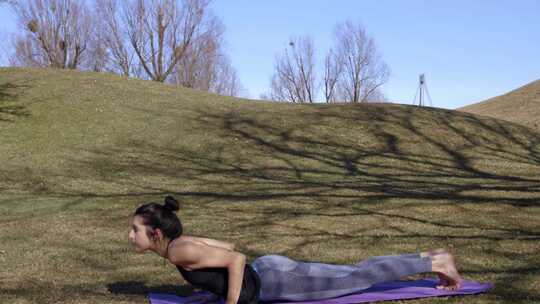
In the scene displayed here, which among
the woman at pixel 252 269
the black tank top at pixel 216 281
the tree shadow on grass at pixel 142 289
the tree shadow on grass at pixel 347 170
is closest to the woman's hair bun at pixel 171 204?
the woman at pixel 252 269

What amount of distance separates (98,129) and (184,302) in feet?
53.2

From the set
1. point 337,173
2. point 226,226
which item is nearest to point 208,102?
point 337,173

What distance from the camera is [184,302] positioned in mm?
5395

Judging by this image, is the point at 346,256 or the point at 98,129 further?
the point at 98,129

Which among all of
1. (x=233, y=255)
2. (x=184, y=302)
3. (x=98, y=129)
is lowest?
(x=184, y=302)

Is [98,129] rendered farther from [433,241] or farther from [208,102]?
[433,241]

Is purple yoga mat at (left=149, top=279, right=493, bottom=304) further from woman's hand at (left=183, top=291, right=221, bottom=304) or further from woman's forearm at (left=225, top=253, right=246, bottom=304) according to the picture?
woman's forearm at (left=225, top=253, right=246, bottom=304)

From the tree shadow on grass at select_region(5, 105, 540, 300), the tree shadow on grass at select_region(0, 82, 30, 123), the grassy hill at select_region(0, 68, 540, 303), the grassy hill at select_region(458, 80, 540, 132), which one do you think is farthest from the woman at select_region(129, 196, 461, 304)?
the grassy hill at select_region(458, 80, 540, 132)

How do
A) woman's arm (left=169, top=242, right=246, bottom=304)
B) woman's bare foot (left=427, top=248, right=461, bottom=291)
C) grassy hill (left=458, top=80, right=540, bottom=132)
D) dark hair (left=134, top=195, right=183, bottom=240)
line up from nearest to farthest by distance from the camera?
woman's arm (left=169, top=242, right=246, bottom=304)
dark hair (left=134, top=195, right=183, bottom=240)
woman's bare foot (left=427, top=248, right=461, bottom=291)
grassy hill (left=458, top=80, right=540, bottom=132)

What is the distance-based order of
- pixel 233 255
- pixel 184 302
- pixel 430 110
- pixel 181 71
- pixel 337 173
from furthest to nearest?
pixel 181 71
pixel 430 110
pixel 337 173
pixel 184 302
pixel 233 255

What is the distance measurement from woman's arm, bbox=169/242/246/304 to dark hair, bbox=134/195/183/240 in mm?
169

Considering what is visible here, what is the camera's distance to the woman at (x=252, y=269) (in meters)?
4.65

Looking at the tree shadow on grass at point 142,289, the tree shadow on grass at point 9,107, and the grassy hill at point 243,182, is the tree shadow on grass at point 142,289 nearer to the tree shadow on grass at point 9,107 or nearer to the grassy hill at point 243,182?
the grassy hill at point 243,182

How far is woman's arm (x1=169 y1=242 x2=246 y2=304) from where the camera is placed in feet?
15.1
